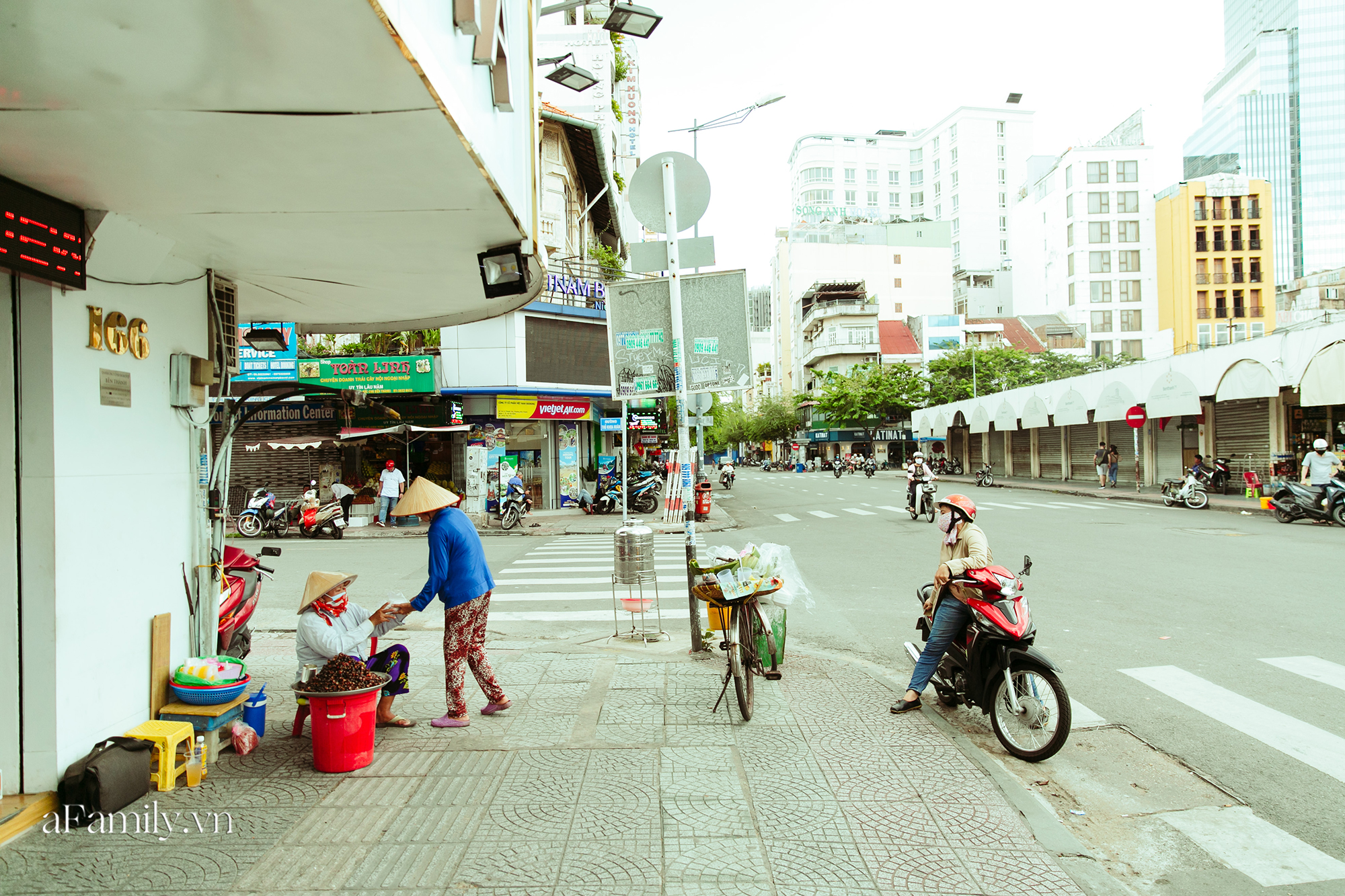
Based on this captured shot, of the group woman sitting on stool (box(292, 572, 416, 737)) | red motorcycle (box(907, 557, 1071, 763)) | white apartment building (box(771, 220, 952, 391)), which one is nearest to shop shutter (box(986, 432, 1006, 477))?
white apartment building (box(771, 220, 952, 391))

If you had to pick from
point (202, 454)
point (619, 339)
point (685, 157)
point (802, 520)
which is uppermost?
point (685, 157)

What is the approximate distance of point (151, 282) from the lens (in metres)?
4.57

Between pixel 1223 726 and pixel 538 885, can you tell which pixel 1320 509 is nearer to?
pixel 1223 726

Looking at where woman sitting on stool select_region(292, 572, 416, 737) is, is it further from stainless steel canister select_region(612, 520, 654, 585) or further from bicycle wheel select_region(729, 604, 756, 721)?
stainless steel canister select_region(612, 520, 654, 585)

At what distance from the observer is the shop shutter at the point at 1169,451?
90.2 ft

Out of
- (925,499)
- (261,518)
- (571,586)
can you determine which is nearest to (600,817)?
(571,586)

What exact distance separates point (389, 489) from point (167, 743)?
55.4 feet

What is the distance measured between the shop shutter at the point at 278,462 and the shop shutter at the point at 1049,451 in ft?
94.9

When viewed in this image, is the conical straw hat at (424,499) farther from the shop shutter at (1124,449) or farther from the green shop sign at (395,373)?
the shop shutter at (1124,449)

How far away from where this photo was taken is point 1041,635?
7.35 meters

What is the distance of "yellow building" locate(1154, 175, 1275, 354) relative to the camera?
6375 centimetres

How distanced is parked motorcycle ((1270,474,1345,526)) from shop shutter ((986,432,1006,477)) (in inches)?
1012

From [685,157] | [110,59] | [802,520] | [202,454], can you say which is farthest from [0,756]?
[802,520]

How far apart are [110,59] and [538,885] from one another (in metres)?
3.35
